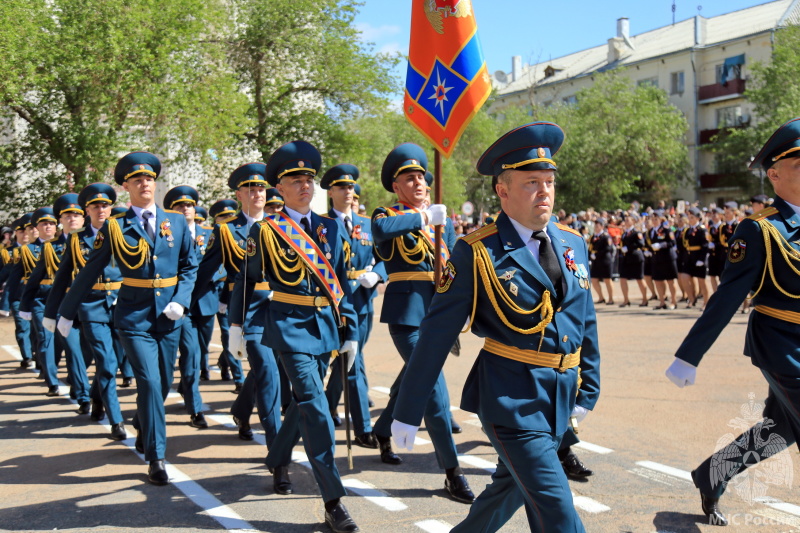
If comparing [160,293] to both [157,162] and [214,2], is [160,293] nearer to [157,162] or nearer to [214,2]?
[157,162]

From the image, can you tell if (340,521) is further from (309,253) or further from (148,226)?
(148,226)

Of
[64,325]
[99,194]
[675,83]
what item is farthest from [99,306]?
[675,83]

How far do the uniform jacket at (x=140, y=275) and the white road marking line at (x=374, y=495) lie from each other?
6.36 feet

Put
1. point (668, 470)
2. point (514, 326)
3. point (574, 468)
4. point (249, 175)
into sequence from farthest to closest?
point (249, 175) < point (668, 470) < point (574, 468) < point (514, 326)

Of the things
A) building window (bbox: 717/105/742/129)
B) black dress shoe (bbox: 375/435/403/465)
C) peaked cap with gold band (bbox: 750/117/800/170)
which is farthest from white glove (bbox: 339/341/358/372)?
building window (bbox: 717/105/742/129)

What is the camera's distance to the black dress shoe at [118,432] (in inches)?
301

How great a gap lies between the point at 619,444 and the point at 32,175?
21134 millimetres

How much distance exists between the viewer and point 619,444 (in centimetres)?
673

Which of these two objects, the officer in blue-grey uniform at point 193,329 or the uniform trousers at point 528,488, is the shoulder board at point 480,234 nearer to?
the uniform trousers at point 528,488

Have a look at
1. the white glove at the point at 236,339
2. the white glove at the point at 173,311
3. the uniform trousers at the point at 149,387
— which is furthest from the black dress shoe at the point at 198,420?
the white glove at the point at 236,339

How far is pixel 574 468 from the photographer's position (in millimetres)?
5840

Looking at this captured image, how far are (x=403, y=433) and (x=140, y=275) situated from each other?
3.67 metres

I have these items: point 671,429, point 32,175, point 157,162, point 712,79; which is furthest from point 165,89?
point 712,79

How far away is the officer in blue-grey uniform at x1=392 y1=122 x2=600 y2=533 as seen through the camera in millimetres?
3578
